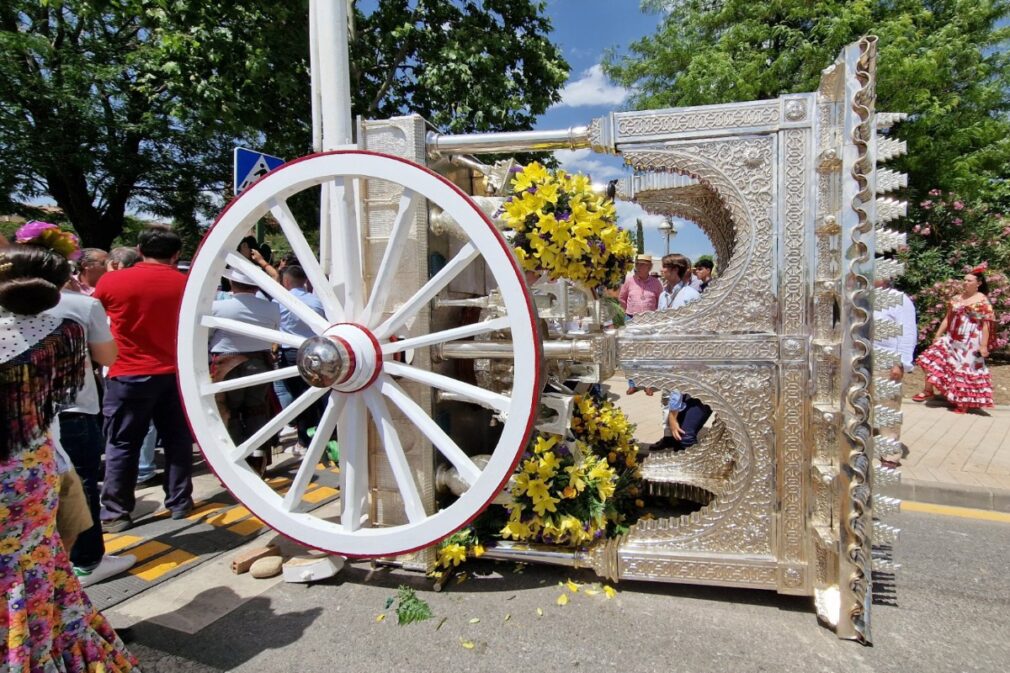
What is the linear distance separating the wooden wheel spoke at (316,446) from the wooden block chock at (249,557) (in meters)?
0.61

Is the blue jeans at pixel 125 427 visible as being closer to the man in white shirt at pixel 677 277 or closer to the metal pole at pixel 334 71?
the metal pole at pixel 334 71

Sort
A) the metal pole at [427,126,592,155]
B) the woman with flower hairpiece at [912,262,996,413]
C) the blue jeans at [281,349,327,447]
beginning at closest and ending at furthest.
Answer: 1. the metal pole at [427,126,592,155]
2. the blue jeans at [281,349,327,447]
3. the woman with flower hairpiece at [912,262,996,413]

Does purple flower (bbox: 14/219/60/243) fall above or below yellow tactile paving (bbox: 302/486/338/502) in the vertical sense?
above

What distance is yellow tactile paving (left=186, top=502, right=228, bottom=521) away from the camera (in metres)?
3.28

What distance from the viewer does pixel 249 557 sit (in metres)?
2.62

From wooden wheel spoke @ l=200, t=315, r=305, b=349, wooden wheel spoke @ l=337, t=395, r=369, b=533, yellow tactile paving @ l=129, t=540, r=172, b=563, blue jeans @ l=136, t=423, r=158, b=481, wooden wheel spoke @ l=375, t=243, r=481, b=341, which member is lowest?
yellow tactile paving @ l=129, t=540, r=172, b=563

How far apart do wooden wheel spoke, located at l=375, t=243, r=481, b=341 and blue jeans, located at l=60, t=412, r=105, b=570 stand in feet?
5.31

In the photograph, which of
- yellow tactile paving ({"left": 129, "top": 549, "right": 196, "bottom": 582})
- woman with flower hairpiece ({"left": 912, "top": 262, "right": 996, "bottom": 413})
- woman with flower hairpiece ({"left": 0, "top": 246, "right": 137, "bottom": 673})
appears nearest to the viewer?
woman with flower hairpiece ({"left": 0, "top": 246, "right": 137, "bottom": 673})

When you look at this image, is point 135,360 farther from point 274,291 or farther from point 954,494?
point 954,494

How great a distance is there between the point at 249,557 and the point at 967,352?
21.5ft

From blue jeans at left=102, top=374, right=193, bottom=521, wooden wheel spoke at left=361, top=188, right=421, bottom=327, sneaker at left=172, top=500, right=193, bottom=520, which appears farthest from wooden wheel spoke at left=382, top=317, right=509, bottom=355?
sneaker at left=172, top=500, right=193, bottom=520

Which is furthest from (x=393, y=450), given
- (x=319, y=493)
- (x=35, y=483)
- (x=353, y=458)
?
(x=319, y=493)

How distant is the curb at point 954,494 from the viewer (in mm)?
3330

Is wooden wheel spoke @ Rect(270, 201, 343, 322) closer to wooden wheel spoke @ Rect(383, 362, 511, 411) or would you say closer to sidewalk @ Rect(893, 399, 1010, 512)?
wooden wheel spoke @ Rect(383, 362, 511, 411)
